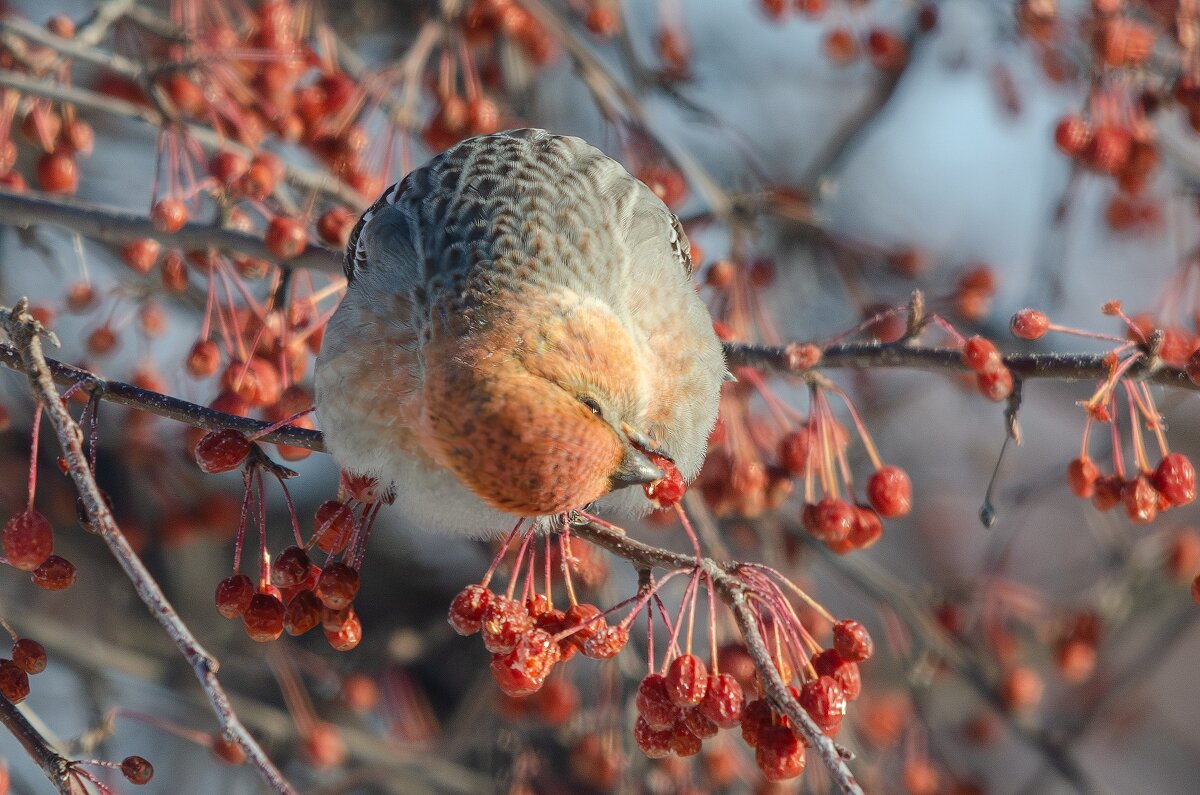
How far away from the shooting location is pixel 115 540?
182cm

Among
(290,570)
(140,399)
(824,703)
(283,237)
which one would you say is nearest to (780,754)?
(824,703)

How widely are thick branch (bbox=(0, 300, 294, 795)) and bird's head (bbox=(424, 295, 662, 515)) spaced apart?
0.71m

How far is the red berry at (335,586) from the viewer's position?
2.54 m

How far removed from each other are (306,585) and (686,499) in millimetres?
1513

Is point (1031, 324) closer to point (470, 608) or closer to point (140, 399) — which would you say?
point (470, 608)

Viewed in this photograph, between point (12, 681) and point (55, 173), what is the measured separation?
217 centimetres

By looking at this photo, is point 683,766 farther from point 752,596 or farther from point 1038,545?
point 1038,545

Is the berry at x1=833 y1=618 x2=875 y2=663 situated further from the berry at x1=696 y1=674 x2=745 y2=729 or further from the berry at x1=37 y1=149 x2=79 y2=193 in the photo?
the berry at x1=37 y1=149 x2=79 y2=193

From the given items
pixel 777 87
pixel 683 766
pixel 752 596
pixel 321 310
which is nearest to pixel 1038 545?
pixel 777 87

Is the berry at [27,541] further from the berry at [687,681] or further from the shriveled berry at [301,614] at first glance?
the berry at [687,681]

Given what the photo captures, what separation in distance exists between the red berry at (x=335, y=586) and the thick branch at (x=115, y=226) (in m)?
1.09

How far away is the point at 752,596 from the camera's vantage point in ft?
7.75

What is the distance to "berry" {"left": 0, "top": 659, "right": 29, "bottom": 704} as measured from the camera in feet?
7.59

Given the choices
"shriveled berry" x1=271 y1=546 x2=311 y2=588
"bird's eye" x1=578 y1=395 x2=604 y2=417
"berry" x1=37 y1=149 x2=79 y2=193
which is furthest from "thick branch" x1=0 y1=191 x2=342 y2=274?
"bird's eye" x1=578 y1=395 x2=604 y2=417
